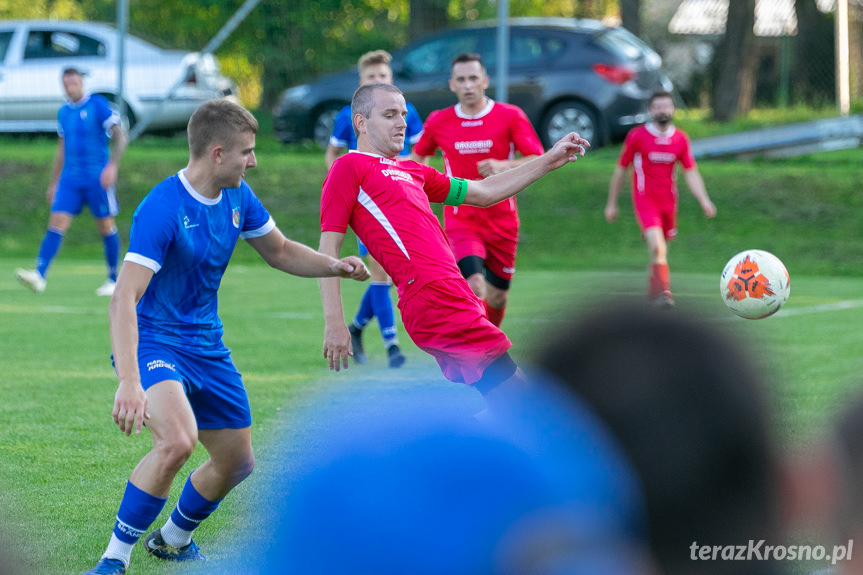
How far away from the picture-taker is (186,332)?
374 cm

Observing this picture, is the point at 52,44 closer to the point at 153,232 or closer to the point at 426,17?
the point at 426,17

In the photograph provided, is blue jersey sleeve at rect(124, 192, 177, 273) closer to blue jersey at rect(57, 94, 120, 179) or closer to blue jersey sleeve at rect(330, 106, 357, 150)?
blue jersey sleeve at rect(330, 106, 357, 150)

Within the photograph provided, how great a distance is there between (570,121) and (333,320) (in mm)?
13702

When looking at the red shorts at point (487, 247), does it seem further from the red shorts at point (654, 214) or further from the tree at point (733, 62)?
the tree at point (733, 62)

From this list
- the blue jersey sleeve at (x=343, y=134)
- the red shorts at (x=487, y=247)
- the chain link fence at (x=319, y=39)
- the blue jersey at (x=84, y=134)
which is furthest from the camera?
the chain link fence at (x=319, y=39)

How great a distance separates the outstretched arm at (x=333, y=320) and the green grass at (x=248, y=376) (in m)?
0.69

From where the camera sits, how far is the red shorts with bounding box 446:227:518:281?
725 cm

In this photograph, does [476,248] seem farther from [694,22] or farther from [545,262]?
[694,22]

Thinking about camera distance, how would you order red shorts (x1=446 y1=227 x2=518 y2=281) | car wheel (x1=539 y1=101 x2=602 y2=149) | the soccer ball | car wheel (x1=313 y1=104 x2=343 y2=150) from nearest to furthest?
the soccer ball < red shorts (x1=446 y1=227 x2=518 y2=281) < car wheel (x1=539 y1=101 x2=602 y2=149) < car wheel (x1=313 y1=104 x2=343 y2=150)

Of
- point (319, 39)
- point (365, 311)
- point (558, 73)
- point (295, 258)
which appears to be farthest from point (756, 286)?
point (319, 39)

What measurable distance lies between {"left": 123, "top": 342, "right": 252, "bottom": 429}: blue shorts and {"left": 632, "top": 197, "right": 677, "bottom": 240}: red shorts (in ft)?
25.6

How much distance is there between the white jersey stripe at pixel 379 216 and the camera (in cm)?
436

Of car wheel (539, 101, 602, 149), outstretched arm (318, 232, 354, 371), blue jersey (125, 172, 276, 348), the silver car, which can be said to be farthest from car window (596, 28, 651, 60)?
blue jersey (125, 172, 276, 348)

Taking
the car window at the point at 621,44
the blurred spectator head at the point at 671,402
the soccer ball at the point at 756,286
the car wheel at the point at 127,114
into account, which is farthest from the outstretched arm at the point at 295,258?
the car wheel at the point at 127,114
